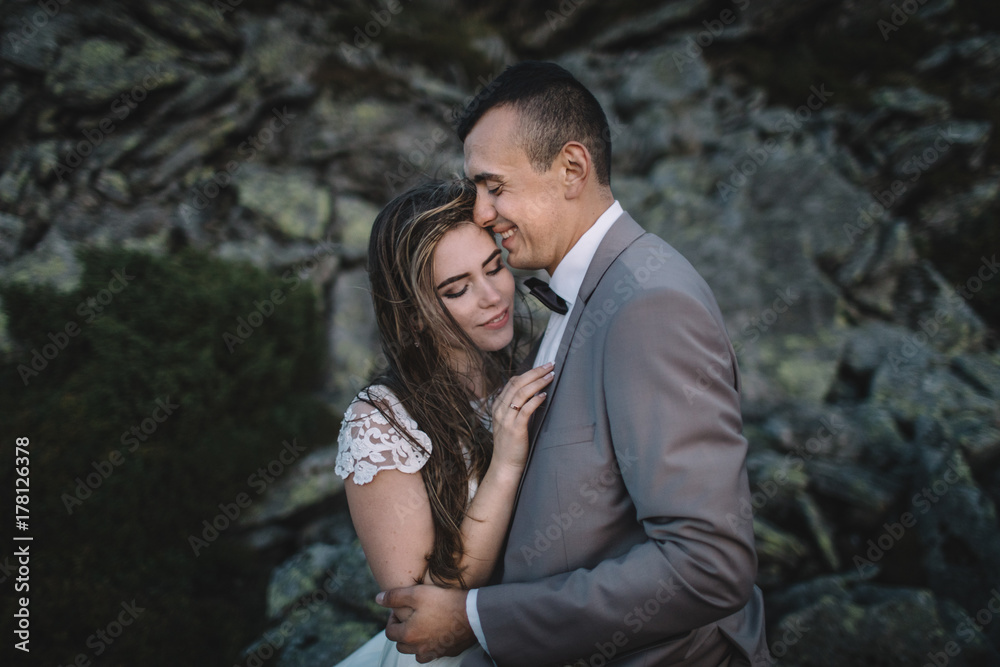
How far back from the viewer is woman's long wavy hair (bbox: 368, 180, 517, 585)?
2.42 m

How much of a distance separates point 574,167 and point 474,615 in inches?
74.7

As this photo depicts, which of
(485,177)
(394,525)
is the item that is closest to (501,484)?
(394,525)

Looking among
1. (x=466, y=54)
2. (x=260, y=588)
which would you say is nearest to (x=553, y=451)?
(x=260, y=588)

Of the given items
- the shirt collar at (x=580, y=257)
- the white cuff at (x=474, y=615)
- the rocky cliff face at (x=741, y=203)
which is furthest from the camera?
the rocky cliff face at (x=741, y=203)

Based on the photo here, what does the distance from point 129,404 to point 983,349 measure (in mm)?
9193

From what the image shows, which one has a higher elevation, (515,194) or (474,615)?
(515,194)

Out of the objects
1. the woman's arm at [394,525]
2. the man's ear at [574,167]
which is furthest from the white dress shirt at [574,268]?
the woman's arm at [394,525]

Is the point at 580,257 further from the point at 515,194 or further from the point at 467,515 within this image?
the point at 467,515

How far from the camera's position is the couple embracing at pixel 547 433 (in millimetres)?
1694

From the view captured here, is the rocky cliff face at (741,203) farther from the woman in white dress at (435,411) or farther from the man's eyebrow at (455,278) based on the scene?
the man's eyebrow at (455,278)

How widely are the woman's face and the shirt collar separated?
35 centimetres

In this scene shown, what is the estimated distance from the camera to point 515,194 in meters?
2.44

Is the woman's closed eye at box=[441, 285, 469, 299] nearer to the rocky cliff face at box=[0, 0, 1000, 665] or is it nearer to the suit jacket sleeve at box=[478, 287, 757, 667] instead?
the suit jacket sleeve at box=[478, 287, 757, 667]

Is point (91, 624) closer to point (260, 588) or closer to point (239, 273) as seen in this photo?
point (260, 588)
